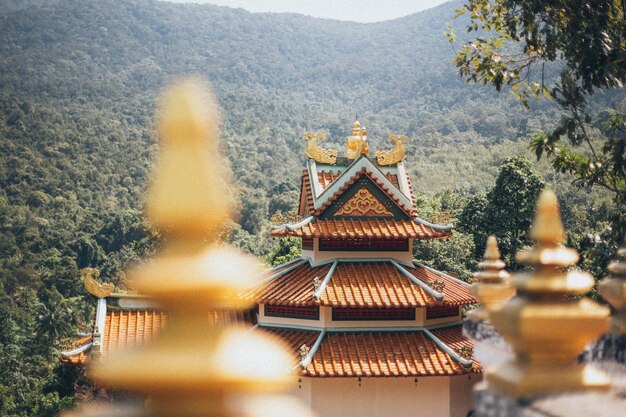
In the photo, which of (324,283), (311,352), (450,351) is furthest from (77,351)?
(450,351)

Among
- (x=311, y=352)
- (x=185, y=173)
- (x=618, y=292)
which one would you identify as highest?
(x=185, y=173)

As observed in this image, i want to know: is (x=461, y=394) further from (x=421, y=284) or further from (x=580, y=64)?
(x=580, y=64)

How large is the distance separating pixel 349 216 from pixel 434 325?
2.37 metres

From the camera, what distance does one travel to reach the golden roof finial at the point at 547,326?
11.2 ft

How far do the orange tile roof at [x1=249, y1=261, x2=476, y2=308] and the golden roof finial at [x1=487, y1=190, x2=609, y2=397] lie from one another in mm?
10915

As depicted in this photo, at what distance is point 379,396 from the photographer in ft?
47.4

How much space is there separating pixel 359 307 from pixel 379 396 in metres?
1.45

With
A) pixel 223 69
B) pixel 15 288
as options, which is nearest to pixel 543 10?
pixel 15 288

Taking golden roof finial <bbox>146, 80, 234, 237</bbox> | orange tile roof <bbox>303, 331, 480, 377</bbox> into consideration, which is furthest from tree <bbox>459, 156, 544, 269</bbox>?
golden roof finial <bbox>146, 80, 234, 237</bbox>

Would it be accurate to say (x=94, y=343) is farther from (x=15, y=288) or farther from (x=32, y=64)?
(x=32, y=64)

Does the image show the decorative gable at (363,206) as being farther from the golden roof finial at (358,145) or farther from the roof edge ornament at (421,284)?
the roof edge ornament at (421,284)

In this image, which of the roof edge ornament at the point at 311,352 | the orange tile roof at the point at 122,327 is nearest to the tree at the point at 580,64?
the roof edge ornament at the point at 311,352

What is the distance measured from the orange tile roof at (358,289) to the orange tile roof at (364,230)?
2.14 ft

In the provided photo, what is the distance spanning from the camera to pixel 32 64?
5128 inches
